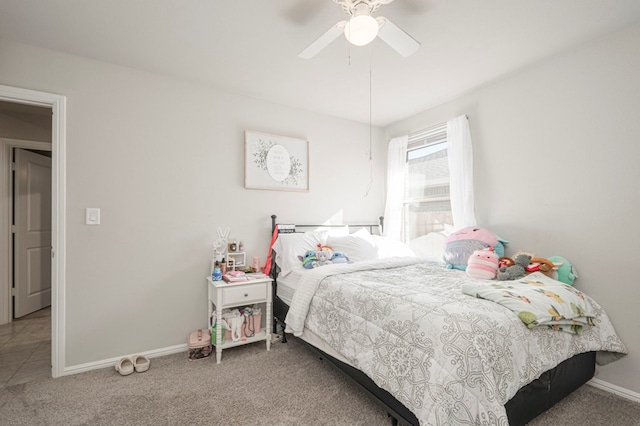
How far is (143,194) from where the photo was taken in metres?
2.58

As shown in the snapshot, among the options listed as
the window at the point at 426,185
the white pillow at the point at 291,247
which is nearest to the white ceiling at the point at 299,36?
the window at the point at 426,185

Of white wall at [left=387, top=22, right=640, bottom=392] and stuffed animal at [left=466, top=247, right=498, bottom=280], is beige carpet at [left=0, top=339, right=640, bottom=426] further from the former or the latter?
stuffed animal at [left=466, top=247, right=498, bottom=280]

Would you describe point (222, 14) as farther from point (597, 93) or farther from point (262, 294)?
point (597, 93)

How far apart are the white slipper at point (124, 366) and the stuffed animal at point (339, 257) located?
1.84 m

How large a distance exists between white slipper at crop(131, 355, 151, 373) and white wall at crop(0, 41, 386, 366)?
134mm

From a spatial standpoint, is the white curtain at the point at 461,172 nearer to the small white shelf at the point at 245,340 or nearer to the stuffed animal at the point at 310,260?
the stuffed animal at the point at 310,260

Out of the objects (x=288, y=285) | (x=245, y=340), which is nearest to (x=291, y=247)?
(x=288, y=285)

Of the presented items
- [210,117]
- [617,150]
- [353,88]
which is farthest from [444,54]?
[210,117]

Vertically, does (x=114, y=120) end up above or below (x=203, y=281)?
above

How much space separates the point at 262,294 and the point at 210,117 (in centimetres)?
176

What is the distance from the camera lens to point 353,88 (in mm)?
2908

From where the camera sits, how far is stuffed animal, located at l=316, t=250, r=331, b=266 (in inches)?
110

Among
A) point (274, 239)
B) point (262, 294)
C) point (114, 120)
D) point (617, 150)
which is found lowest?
point (262, 294)

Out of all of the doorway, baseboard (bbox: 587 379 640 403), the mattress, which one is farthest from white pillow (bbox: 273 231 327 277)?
the doorway
